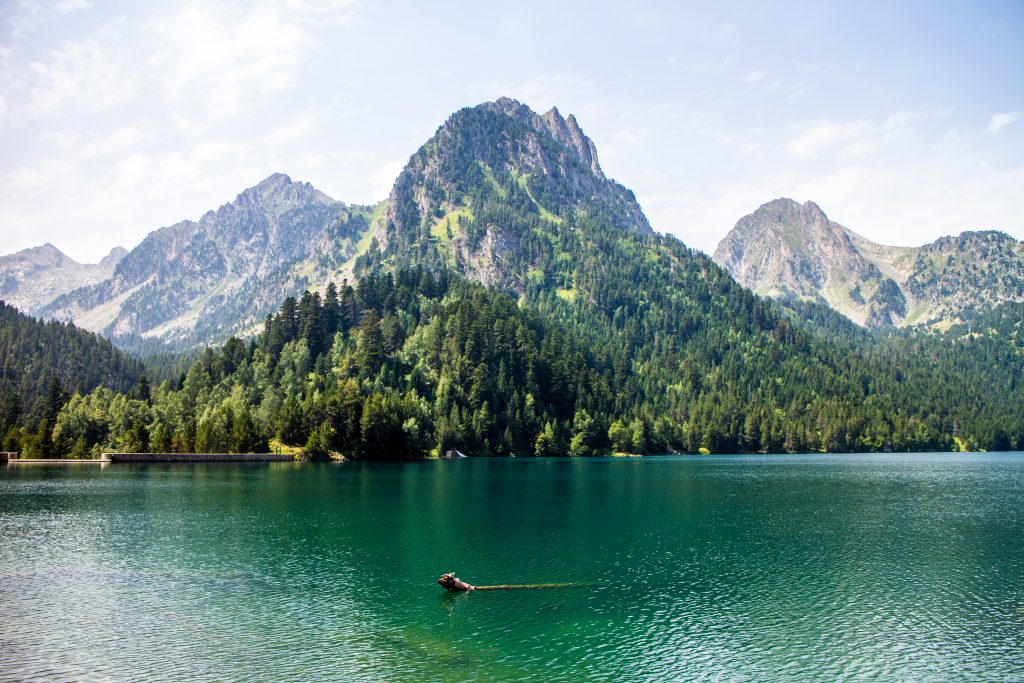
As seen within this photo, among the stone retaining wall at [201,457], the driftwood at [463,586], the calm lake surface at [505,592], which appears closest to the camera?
the calm lake surface at [505,592]

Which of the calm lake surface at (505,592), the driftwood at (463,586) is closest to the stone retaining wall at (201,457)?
the calm lake surface at (505,592)

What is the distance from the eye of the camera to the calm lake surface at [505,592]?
1463 inches

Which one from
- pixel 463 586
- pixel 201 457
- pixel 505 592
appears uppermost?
pixel 201 457

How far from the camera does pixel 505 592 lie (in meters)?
50.4

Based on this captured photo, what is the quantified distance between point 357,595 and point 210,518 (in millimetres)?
40287

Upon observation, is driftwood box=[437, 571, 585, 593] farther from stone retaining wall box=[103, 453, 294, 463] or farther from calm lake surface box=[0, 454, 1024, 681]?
stone retaining wall box=[103, 453, 294, 463]

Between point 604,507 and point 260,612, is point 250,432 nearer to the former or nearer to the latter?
point 604,507

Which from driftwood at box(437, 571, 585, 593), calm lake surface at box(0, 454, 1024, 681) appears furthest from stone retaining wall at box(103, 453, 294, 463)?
driftwood at box(437, 571, 585, 593)

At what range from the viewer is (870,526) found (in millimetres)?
81000

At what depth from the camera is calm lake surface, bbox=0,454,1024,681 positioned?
37.2 m

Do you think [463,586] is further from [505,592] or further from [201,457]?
[201,457]

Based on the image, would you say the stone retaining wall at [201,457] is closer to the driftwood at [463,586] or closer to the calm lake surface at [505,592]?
the calm lake surface at [505,592]

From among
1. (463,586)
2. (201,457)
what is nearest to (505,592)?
(463,586)

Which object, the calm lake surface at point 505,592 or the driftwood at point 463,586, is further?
the driftwood at point 463,586
